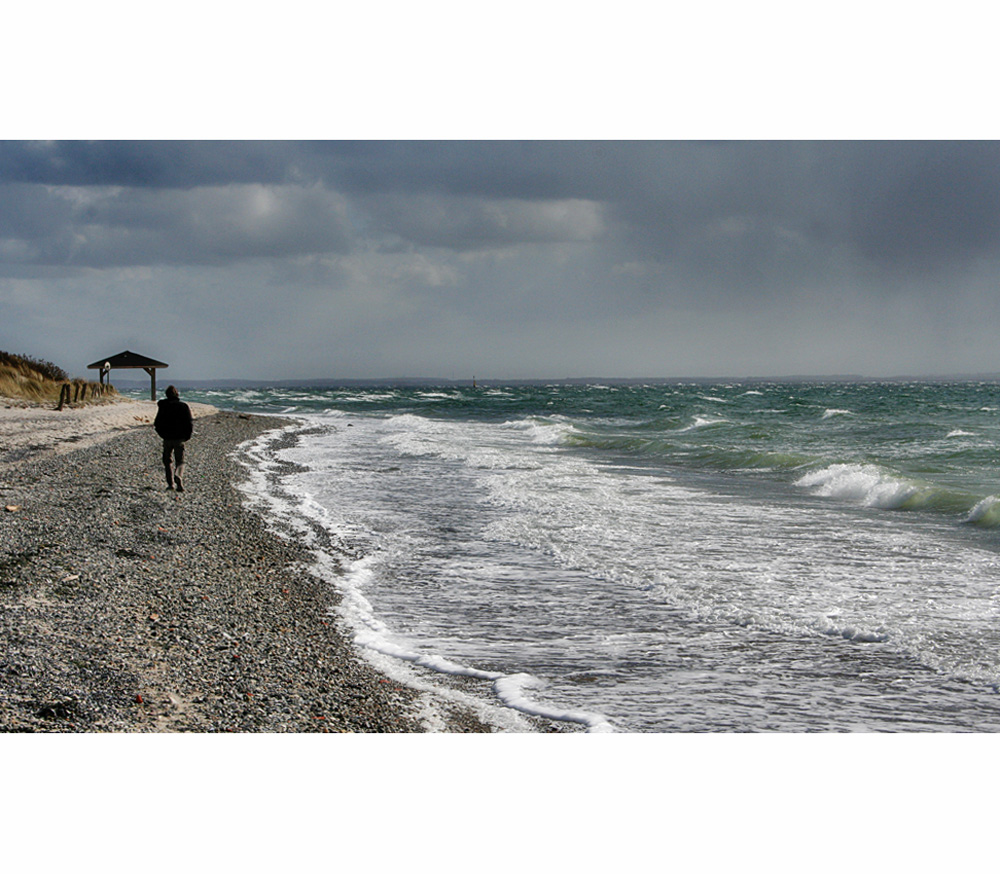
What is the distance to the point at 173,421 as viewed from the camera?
11.8m

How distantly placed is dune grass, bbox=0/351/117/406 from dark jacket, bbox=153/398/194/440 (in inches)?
832

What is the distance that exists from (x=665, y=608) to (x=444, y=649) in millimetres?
2205

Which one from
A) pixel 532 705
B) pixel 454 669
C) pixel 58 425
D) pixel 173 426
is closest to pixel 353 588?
pixel 454 669

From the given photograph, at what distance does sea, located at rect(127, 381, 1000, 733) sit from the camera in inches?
192

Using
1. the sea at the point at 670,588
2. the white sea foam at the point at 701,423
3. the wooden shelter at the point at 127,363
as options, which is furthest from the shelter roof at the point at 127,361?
the white sea foam at the point at 701,423

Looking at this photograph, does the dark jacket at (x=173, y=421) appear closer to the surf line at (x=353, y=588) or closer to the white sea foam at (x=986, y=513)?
the surf line at (x=353, y=588)

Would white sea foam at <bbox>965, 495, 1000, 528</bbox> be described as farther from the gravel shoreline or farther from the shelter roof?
the shelter roof

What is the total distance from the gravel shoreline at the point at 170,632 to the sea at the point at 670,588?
399mm

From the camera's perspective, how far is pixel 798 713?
4.68 meters

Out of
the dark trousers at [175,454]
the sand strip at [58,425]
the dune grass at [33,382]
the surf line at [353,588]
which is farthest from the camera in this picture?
the dune grass at [33,382]

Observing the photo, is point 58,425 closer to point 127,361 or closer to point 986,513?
point 127,361

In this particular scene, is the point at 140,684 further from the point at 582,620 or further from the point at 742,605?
the point at 742,605

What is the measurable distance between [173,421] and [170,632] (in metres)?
6.94

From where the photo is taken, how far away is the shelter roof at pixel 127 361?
3644 centimetres
